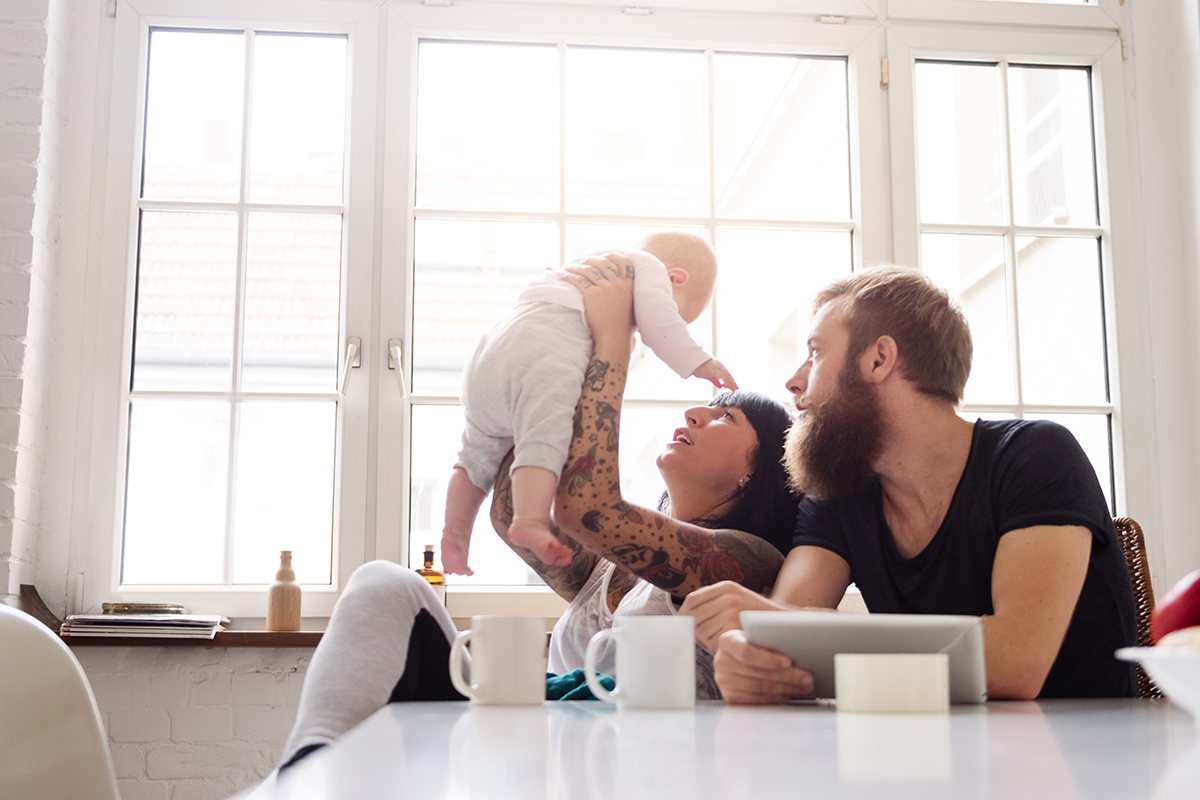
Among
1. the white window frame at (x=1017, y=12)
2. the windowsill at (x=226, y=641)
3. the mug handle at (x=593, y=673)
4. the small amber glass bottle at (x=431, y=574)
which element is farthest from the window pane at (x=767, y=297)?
the mug handle at (x=593, y=673)

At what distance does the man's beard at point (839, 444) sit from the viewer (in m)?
1.77

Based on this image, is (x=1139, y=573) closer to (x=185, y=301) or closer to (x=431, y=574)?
(x=431, y=574)

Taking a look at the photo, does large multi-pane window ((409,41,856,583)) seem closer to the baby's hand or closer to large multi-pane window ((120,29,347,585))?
large multi-pane window ((120,29,347,585))

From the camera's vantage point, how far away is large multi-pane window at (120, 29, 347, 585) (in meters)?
2.85

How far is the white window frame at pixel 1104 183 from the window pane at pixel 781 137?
16cm

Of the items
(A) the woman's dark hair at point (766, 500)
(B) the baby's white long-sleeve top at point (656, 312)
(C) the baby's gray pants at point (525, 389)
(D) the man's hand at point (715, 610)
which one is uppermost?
(B) the baby's white long-sleeve top at point (656, 312)

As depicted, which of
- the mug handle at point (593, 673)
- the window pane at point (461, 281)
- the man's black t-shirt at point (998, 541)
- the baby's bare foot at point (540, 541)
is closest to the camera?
the mug handle at point (593, 673)

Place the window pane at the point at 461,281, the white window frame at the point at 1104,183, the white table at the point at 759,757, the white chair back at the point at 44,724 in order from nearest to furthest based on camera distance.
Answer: the white table at the point at 759,757 < the white chair back at the point at 44,724 < the window pane at the point at 461,281 < the white window frame at the point at 1104,183

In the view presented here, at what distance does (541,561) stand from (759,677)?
74cm

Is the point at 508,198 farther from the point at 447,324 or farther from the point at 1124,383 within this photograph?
the point at 1124,383

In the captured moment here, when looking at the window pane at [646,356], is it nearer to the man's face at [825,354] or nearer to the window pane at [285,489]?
the window pane at [285,489]

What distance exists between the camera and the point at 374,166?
297 cm

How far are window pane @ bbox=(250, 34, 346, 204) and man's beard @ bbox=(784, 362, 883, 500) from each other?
171 cm

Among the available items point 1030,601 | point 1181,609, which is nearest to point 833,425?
point 1030,601
